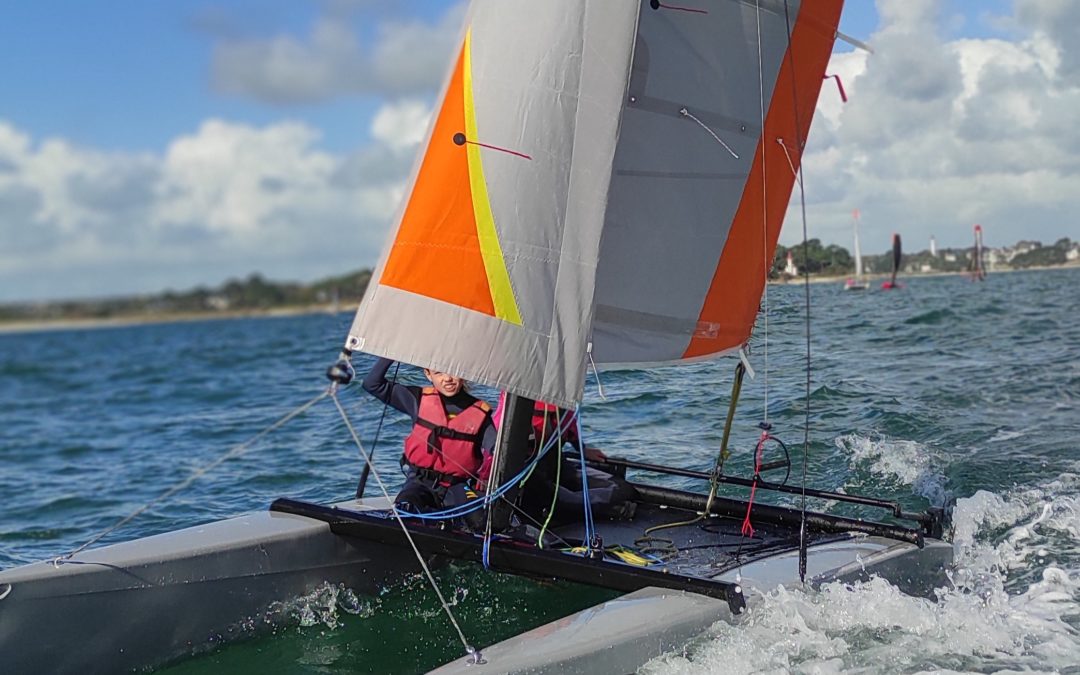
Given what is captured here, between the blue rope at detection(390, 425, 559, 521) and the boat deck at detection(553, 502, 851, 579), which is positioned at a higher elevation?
the blue rope at detection(390, 425, 559, 521)

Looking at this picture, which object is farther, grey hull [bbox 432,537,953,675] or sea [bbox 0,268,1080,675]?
sea [bbox 0,268,1080,675]

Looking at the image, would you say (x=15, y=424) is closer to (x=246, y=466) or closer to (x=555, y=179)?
(x=246, y=466)

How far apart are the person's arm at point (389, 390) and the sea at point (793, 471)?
36 cm

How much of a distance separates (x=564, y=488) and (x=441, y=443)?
73cm

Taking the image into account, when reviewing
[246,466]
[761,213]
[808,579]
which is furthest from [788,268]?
[246,466]

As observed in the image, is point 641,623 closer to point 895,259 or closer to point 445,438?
point 445,438

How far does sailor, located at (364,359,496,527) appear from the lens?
15.8ft

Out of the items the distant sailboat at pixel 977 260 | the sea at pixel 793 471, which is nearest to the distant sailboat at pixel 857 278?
the sea at pixel 793 471

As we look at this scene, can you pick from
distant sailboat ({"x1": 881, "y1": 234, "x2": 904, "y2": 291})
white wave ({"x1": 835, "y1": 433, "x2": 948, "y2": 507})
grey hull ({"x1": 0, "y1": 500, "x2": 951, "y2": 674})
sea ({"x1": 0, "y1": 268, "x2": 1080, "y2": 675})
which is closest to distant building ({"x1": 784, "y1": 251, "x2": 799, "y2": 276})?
sea ({"x1": 0, "y1": 268, "x2": 1080, "y2": 675})

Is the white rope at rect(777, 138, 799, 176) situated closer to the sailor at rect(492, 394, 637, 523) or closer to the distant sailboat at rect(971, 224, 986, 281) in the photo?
the sailor at rect(492, 394, 637, 523)

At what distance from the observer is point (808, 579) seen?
13.6 feet

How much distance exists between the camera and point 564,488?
525cm

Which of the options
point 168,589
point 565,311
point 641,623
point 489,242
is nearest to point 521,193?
point 489,242

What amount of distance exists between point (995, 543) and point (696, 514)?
1.43m
